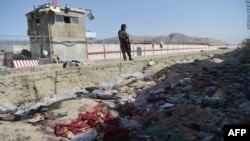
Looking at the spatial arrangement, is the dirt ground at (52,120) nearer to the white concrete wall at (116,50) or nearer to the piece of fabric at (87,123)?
the piece of fabric at (87,123)

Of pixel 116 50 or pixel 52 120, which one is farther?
pixel 116 50

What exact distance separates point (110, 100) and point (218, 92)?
2.67m

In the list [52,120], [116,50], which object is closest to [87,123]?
[52,120]

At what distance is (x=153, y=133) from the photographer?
14.2ft

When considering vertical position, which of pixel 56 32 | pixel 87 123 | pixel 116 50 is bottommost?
pixel 87 123

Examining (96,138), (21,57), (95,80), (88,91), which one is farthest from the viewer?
(21,57)

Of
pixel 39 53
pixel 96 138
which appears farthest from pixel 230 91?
pixel 39 53

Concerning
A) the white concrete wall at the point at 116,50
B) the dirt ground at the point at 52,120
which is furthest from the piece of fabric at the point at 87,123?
the white concrete wall at the point at 116,50

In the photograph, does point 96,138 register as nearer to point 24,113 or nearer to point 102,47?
point 24,113

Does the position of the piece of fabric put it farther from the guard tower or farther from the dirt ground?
the guard tower

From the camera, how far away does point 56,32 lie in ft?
57.0

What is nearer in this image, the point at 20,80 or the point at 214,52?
the point at 20,80

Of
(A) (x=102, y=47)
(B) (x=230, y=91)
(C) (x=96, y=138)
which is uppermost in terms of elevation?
(A) (x=102, y=47)

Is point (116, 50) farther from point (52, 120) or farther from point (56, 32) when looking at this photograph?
point (52, 120)
